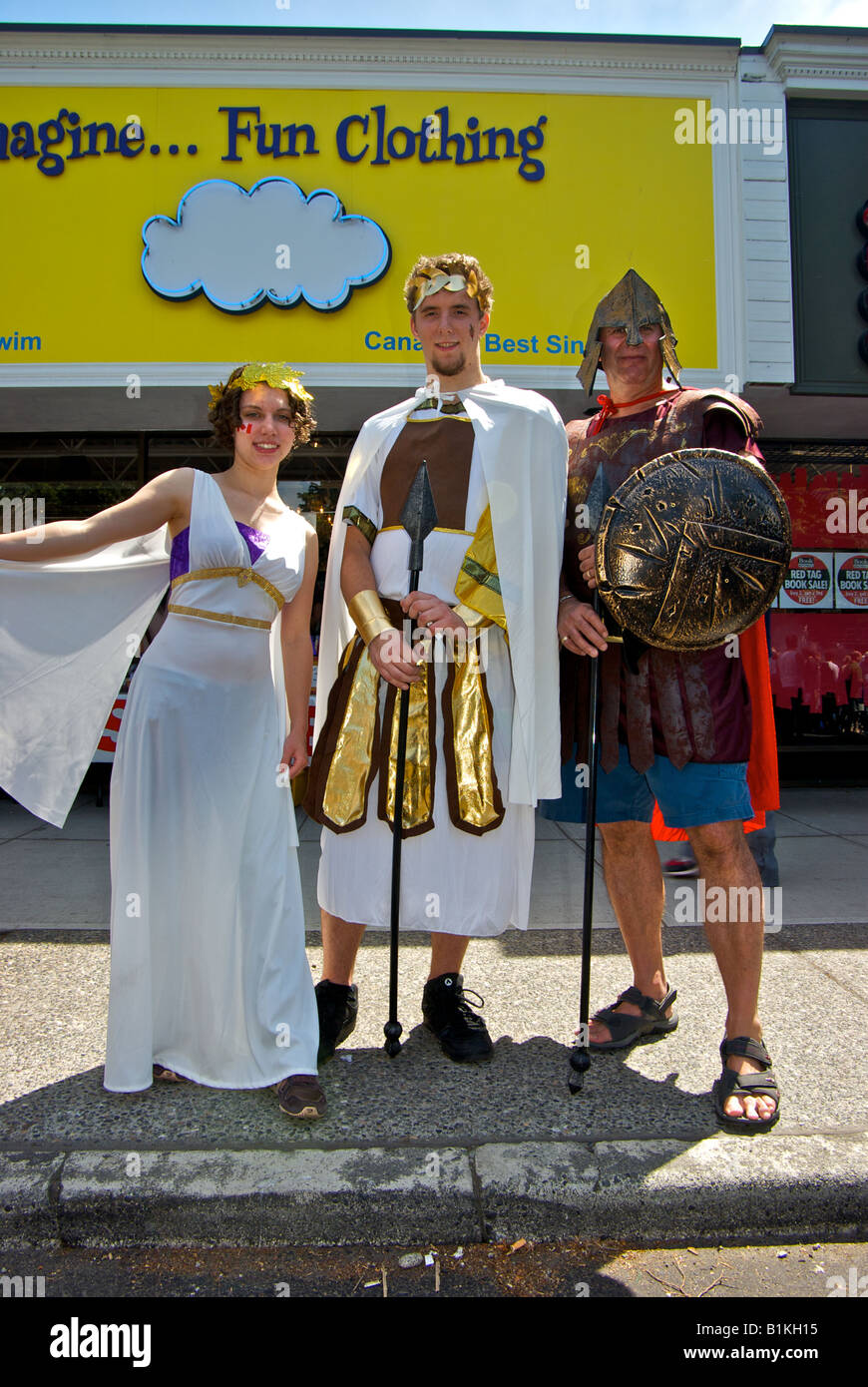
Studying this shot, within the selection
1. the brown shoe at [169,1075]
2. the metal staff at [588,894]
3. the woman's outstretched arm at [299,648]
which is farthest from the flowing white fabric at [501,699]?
the brown shoe at [169,1075]

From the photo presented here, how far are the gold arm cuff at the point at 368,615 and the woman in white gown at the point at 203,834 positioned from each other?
0.24 metres

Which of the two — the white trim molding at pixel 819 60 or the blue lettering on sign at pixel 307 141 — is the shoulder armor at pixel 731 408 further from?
the white trim molding at pixel 819 60

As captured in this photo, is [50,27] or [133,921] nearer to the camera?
[133,921]

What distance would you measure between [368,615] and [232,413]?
0.72 m

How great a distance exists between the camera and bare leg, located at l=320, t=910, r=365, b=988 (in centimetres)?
276

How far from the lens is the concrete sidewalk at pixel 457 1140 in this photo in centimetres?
210

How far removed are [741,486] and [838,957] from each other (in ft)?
7.16

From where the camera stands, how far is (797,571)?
314 inches

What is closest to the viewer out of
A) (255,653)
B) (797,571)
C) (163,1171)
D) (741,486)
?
(163,1171)

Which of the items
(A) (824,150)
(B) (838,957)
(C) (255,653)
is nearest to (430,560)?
(C) (255,653)

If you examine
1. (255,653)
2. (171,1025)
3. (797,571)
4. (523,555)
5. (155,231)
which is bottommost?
(171,1025)

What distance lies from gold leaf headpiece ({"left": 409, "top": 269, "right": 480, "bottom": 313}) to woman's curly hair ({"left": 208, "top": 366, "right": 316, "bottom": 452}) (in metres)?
0.47

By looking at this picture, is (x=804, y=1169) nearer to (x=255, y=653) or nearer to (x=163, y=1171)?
(x=163, y=1171)

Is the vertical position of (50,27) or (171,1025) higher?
(50,27)
